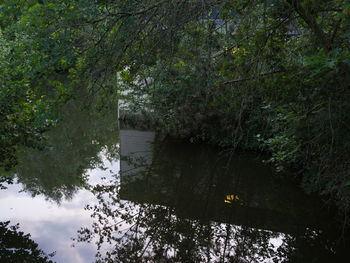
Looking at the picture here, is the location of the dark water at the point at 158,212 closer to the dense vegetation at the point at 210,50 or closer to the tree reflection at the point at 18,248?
the tree reflection at the point at 18,248

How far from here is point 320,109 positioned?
13.4ft

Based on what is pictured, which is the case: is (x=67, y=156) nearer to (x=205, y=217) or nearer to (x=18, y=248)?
(x=18, y=248)

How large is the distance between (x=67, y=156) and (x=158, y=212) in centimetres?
494

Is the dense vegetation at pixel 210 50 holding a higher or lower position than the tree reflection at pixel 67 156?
higher

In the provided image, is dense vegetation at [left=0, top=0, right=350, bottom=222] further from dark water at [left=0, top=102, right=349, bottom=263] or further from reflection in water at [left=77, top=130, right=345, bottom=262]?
reflection in water at [left=77, top=130, right=345, bottom=262]

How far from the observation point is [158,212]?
292 inches

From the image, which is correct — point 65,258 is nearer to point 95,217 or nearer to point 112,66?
point 95,217

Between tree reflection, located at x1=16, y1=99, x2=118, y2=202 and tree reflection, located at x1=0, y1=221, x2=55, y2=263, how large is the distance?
168cm

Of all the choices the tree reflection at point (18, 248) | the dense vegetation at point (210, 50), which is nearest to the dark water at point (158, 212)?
the tree reflection at point (18, 248)

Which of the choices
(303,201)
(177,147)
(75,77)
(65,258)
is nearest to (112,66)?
(75,77)

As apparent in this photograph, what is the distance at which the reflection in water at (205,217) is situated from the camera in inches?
236

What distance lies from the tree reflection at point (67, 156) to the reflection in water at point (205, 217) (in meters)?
0.95

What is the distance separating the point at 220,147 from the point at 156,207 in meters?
4.48

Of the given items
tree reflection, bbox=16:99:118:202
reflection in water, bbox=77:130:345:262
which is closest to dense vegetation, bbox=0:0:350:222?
reflection in water, bbox=77:130:345:262
